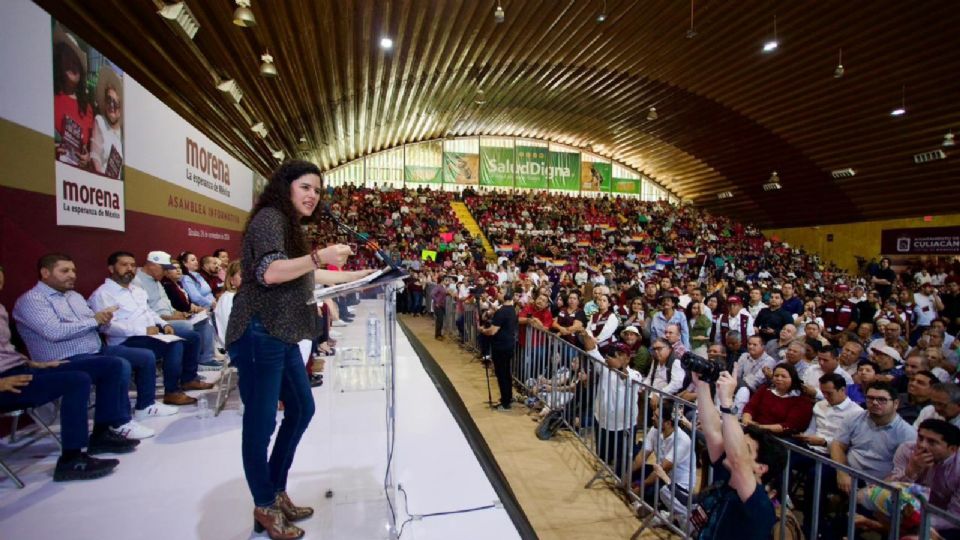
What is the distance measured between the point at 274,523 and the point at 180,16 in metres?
6.75

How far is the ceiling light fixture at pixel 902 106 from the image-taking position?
12.2 m

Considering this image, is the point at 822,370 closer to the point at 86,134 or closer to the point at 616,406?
the point at 616,406

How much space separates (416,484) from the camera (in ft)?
7.79

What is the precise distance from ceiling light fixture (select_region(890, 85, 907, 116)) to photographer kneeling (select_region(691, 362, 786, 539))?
15.0 metres

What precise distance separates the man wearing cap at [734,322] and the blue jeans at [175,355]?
6359mm

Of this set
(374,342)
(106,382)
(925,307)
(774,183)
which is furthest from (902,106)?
(106,382)

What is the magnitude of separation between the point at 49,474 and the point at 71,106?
9.54 feet

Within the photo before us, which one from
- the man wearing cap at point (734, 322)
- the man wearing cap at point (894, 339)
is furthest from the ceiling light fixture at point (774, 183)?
the man wearing cap at point (894, 339)

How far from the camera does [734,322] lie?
6695 mm

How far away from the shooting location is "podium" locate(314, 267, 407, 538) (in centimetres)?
170

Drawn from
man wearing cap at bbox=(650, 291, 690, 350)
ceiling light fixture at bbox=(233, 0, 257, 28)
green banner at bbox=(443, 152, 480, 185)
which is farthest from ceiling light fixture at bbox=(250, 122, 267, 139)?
green banner at bbox=(443, 152, 480, 185)

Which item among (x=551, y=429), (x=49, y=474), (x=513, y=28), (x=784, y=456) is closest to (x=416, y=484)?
(x=784, y=456)

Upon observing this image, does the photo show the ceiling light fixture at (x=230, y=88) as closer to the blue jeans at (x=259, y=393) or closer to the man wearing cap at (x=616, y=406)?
the man wearing cap at (x=616, y=406)

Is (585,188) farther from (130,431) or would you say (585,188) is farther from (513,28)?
(130,431)
